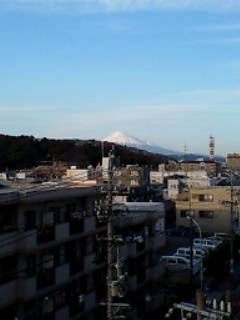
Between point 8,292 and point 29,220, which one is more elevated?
point 29,220

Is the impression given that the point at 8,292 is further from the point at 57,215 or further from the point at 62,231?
the point at 57,215

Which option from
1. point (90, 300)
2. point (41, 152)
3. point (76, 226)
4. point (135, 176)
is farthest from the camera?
point (41, 152)

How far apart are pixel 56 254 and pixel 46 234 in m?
0.82

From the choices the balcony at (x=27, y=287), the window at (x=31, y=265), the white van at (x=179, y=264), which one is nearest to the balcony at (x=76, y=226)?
the window at (x=31, y=265)

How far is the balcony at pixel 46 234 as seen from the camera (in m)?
12.5

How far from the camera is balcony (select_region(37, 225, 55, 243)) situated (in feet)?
40.9

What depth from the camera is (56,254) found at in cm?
1327

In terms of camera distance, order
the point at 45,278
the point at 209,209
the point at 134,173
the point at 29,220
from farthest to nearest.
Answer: the point at 134,173 → the point at 209,209 → the point at 45,278 → the point at 29,220

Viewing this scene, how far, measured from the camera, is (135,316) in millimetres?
16750

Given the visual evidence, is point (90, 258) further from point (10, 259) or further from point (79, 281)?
point (10, 259)

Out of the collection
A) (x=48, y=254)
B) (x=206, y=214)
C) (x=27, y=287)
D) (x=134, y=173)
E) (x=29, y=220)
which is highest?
(x=134, y=173)

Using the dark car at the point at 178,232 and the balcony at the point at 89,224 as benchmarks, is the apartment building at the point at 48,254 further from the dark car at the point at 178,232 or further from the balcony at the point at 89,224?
the dark car at the point at 178,232

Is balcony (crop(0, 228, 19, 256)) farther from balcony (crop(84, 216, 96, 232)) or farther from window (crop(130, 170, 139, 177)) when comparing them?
window (crop(130, 170, 139, 177))

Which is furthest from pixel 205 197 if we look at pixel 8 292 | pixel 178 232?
pixel 8 292
